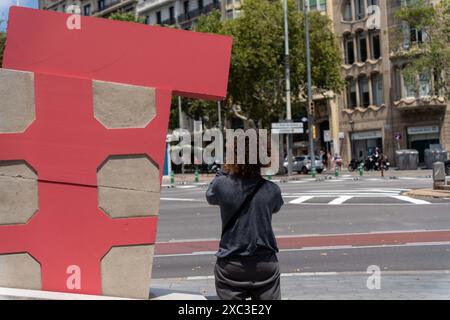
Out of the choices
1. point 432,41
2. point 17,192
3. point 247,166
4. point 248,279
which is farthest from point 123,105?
point 432,41

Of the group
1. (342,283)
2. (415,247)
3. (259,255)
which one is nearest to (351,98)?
(415,247)

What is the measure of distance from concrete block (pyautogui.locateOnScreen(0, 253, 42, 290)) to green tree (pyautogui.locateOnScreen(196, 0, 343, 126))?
38.9 meters

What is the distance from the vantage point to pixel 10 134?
469cm

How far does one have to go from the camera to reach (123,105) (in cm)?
484

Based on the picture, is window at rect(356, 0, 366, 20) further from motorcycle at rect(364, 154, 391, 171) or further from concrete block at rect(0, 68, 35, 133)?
concrete block at rect(0, 68, 35, 133)

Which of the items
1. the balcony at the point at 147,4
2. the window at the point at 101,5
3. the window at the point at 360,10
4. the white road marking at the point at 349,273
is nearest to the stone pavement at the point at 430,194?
the white road marking at the point at 349,273

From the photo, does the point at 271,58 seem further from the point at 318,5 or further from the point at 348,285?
the point at 348,285

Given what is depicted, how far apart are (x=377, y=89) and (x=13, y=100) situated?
161 feet

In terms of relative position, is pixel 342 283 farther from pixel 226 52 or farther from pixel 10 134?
pixel 10 134

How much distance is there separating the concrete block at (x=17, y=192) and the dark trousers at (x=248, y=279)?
1.54m

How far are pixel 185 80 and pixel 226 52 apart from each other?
1.23 feet

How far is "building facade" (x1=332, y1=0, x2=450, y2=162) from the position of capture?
1880 inches

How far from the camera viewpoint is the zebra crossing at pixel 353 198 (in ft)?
64.1

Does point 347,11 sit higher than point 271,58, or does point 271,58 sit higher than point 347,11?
point 347,11
